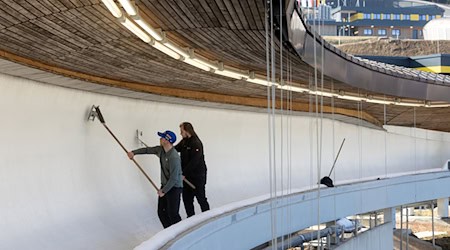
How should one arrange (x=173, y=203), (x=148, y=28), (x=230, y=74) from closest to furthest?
(x=148, y=28), (x=173, y=203), (x=230, y=74)

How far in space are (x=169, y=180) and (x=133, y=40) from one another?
1.63 metres

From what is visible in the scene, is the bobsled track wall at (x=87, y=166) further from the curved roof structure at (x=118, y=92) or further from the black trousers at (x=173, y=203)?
the black trousers at (x=173, y=203)

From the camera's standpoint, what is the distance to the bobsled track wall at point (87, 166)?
734 centimetres

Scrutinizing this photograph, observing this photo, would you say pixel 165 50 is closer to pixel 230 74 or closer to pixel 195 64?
pixel 195 64

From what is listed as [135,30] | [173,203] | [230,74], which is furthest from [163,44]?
[230,74]

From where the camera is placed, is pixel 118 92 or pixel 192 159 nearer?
pixel 192 159

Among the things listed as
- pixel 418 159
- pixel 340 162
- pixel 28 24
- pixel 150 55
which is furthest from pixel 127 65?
pixel 418 159

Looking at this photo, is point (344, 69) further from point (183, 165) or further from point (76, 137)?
point (76, 137)

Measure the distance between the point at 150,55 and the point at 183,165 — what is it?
5.45ft

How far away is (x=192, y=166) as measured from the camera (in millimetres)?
8961

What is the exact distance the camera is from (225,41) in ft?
23.6

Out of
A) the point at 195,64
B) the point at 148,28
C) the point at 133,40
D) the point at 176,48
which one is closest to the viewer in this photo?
the point at 148,28

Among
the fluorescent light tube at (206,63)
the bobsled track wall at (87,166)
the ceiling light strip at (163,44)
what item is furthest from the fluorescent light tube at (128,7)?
the fluorescent light tube at (206,63)

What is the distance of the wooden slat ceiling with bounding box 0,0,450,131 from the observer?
5359mm
